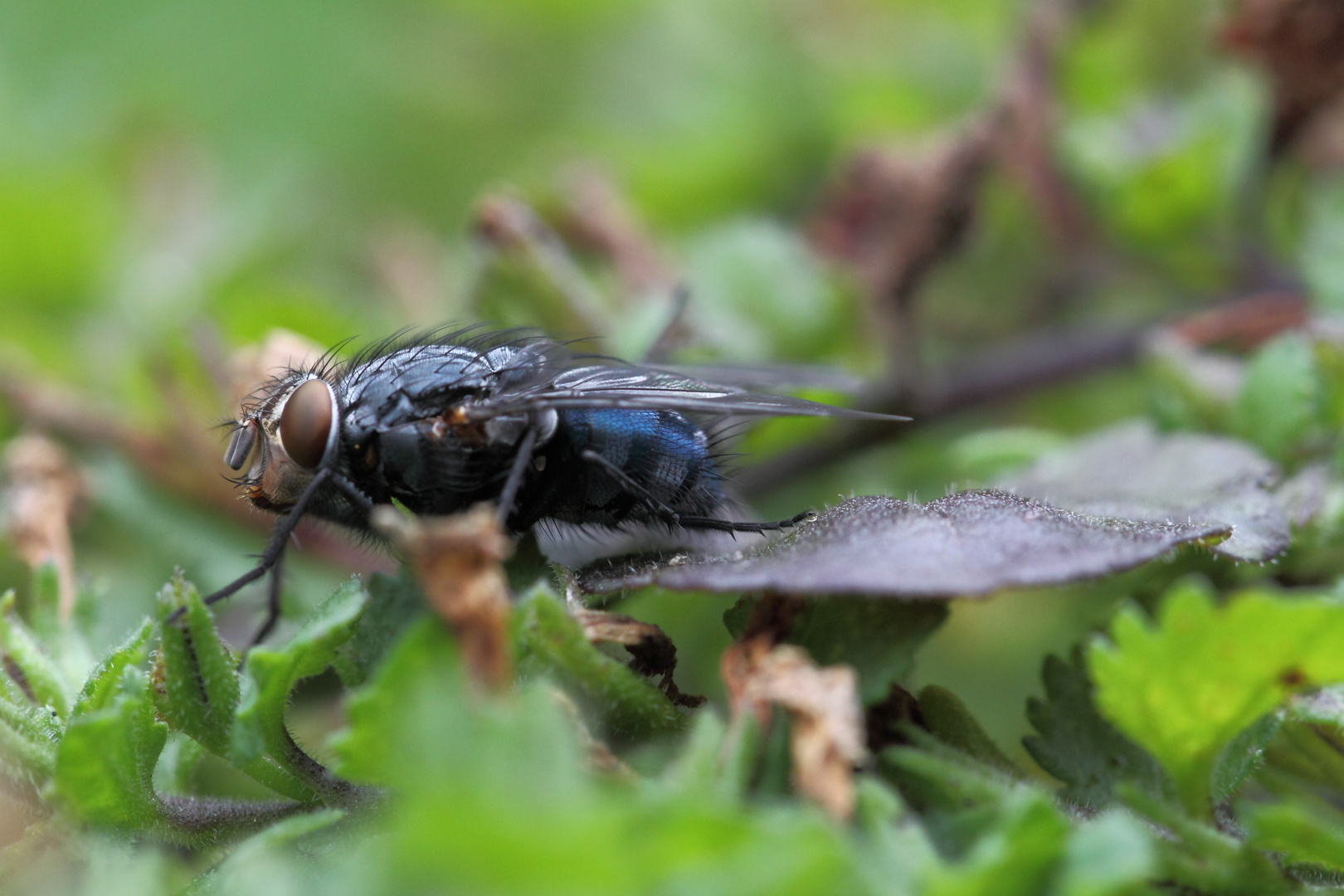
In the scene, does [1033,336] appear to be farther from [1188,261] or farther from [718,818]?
[718,818]

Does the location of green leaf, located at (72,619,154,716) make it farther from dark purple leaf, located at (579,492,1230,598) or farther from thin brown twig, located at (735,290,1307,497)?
thin brown twig, located at (735,290,1307,497)

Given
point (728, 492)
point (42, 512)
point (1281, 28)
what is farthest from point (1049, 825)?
point (1281, 28)

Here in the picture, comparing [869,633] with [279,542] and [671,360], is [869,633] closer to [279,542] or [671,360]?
[279,542]

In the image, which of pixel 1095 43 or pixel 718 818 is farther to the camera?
pixel 1095 43

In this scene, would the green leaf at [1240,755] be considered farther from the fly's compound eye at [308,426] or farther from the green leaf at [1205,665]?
the fly's compound eye at [308,426]

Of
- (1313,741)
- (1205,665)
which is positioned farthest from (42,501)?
(1313,741)

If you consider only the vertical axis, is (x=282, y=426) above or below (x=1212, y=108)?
below

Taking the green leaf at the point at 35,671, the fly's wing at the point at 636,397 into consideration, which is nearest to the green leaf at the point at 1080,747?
the fly's wing at the point at 636,397
